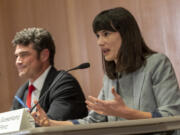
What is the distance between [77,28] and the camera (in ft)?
12.6

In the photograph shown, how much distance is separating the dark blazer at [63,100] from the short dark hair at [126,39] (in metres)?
0.46

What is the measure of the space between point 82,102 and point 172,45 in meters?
1.02

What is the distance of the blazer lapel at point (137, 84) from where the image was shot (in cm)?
207

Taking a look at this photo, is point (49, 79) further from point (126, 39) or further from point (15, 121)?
point (15, 121)

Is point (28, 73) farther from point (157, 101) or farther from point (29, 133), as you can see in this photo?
point (29, 133)

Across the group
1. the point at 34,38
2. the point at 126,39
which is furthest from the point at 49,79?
the point at 126,39

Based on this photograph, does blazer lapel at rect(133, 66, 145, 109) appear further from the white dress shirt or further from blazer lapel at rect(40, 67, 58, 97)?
the white dress shirt

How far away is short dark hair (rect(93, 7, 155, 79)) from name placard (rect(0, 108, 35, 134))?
791 millimetres

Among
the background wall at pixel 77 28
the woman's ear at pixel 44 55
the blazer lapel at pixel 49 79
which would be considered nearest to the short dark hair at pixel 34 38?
the woman's ear at pixel 44 55

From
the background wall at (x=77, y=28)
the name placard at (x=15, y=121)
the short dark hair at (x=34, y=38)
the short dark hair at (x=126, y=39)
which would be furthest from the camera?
the background wall at (x=77, y=28)

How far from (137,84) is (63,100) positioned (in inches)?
27.6

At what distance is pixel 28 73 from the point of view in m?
2.90

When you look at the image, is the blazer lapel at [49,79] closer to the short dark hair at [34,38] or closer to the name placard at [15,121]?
the short dark hair at [34,38]

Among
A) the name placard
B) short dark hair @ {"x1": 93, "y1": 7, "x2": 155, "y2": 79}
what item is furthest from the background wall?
the name placard
